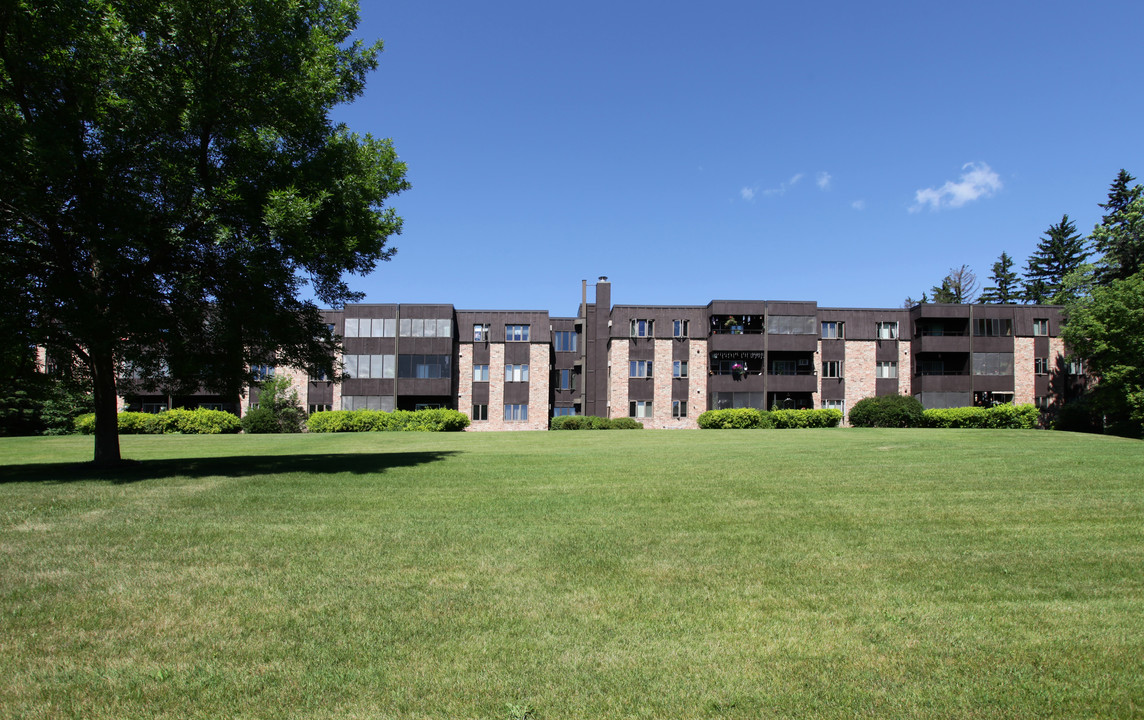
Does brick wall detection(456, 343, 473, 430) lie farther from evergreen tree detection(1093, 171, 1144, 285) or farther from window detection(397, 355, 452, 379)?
evergreen tree detection(1093, 171, 1144, 285)

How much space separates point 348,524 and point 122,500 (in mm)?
5193

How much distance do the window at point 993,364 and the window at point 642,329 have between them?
25306mm

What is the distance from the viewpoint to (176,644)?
5.86 metres

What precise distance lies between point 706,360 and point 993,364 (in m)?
22.2

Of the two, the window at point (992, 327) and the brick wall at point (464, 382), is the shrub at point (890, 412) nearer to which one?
the window at point (992, 327)

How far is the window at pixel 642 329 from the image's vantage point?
54.1 meters

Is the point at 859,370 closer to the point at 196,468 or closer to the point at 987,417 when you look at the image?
the point at 987,417

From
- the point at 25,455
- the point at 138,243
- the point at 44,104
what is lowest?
the point at 25,455

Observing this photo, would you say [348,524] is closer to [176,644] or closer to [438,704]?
[176,644]

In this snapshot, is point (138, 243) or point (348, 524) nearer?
point (348, 524)

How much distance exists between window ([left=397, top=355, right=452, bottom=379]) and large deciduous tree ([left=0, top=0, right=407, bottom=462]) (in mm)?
34370

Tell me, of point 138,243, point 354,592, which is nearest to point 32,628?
point 354,592

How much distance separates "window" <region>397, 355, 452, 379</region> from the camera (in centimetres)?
5278

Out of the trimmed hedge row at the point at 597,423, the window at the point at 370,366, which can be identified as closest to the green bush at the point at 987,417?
the trimmed hedge row at the point at 597,423
